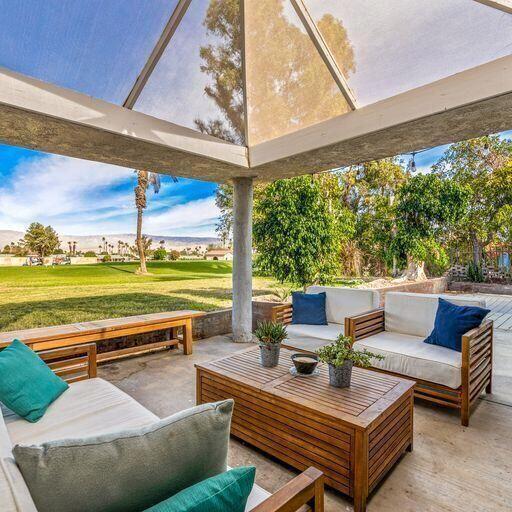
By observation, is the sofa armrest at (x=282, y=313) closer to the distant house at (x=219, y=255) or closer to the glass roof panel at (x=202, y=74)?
the glass roof panel at (x=202, y=74)

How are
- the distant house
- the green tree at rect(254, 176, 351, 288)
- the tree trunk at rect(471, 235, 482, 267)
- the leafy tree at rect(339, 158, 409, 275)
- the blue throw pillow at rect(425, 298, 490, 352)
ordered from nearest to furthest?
the blue throw pillow at rect(425, 298, 490, 352)
the green tree at rect(254, 176, 351, 288)
the distant house
the leafy tree at rect(339, 158, 409, 275)
the tree trunk at rect(471, 235, 482, 267)

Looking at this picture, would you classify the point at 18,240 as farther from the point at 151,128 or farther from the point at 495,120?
the point at 495,120

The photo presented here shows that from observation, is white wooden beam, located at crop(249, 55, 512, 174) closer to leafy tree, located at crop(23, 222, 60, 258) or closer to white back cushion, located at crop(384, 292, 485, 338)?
white back cushion, located at crop(384, 292, 485, 338)

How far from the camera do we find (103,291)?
5074mm

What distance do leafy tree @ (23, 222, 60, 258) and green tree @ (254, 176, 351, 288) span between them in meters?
3.09

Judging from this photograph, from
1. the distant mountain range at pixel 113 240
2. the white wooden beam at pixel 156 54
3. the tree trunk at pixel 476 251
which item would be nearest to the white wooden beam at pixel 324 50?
the white wooden beam at pixel 156 54

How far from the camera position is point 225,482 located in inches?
33.9

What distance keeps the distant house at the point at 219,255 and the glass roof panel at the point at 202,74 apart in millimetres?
2857

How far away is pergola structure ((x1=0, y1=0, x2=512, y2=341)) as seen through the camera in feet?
8.64

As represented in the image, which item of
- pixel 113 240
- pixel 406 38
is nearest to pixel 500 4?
pixel 406 38

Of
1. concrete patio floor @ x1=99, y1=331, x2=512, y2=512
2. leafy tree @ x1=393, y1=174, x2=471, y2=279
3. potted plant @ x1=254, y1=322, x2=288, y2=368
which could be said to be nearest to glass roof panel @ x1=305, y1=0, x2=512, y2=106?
potted plant @ x1=254, y1=322, x2=288, y2=368

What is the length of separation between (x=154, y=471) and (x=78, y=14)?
10.8 ft

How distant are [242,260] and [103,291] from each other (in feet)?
7.15

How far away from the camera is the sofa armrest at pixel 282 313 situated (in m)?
4.05
